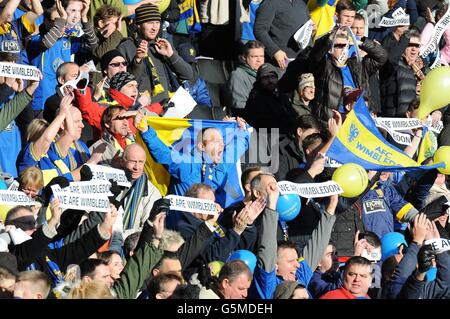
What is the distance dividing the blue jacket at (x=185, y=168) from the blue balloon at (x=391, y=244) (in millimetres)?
1376

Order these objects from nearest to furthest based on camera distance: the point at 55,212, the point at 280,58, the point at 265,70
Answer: the point at 55,212, the point at 265,70, the point at 280,58

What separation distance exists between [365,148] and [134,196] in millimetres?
2417

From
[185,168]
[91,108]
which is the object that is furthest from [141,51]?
[185,168]

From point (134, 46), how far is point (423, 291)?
156 inches

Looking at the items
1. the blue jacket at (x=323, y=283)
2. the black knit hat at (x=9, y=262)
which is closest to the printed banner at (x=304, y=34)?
the blue jacket at (x=323, y=283)

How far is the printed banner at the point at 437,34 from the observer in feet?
57.4

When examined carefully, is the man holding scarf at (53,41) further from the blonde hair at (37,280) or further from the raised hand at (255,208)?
the blonde hair at (37,280)

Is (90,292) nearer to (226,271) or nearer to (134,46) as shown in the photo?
(226,271)

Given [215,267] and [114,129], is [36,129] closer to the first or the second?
[114,129]

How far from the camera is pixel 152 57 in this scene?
1486 centimetres

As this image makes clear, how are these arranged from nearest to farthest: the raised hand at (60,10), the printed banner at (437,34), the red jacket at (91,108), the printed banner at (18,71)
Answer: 1. the printed banner at (18,71)
2. the red jacket at (91,108)
3. the raised hand at (60,10)
4. the printed banner at (437,34)

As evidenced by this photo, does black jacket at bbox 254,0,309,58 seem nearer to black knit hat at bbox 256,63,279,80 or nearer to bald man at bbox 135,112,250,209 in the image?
black knit hat at bbox 256,63,279,80

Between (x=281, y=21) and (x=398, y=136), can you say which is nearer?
(x=398, y=136)
